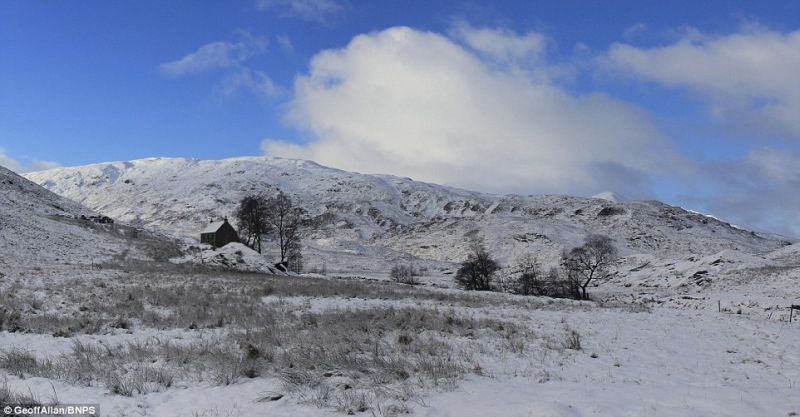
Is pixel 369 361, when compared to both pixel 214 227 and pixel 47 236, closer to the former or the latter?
pixel 47 236

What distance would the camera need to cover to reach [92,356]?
10.0 meters

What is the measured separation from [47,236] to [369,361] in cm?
5063

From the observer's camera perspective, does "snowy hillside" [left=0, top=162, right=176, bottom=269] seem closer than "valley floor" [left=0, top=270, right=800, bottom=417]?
No

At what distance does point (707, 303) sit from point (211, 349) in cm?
4014

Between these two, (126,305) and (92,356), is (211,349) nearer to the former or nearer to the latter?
(92,356)

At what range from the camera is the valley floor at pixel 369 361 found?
7.21m

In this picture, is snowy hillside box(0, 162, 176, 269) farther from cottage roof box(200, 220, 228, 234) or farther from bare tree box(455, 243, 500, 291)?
bare tree box(455, 243, 500, 291)

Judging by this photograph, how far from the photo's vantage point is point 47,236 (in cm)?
4747

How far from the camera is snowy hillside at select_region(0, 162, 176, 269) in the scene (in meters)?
40.2

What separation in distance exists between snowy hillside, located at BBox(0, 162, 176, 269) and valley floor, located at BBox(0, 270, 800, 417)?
73.0 ft

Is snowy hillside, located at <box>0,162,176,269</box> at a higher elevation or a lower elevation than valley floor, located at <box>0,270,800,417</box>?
higher

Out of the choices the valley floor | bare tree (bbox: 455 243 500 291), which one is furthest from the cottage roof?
the valley floor

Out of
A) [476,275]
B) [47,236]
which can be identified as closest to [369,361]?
[47,236]

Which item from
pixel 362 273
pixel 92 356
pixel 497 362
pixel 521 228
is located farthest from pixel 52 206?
pixel 521 228
